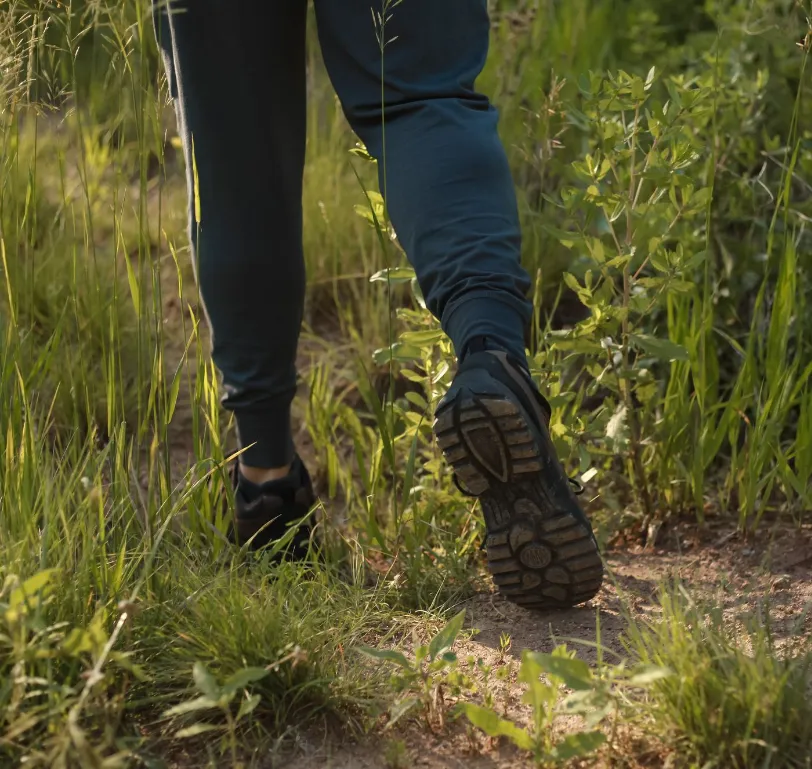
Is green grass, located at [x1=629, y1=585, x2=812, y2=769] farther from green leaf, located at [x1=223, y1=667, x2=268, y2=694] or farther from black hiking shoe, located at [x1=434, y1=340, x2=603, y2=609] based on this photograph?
green leaf, located at [x1=223, y1=667, x2=268, y2=694]

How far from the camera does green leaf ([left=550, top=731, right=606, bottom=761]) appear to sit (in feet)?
4.14

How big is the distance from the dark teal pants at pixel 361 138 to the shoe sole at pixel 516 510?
0.12 metres

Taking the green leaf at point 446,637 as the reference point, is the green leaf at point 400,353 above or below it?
above

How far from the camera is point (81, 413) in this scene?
2.75 m

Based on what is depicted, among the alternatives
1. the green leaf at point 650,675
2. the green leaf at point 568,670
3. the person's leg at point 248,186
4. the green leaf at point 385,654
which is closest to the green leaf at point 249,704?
the green leaf at point 385,654

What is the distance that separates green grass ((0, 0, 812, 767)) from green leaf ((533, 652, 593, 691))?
10 cm

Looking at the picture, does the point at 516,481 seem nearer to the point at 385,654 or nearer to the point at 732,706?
the point at 385,654

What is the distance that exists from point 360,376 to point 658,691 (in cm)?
146

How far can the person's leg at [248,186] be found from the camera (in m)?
1.75

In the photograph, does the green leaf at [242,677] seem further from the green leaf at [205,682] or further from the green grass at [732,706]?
the green grass at [732,706]

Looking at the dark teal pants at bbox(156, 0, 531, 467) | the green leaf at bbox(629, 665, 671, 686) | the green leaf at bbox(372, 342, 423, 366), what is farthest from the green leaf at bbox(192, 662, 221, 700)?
the green leaf at bbox(372, 342, 423, 366)

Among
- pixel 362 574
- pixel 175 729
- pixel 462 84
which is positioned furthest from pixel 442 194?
pixel 175 729

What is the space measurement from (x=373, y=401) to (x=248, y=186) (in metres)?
0.44

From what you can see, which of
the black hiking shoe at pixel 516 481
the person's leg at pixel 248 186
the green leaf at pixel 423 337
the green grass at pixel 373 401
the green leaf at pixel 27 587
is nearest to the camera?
the green leaf at pixel 27 587
